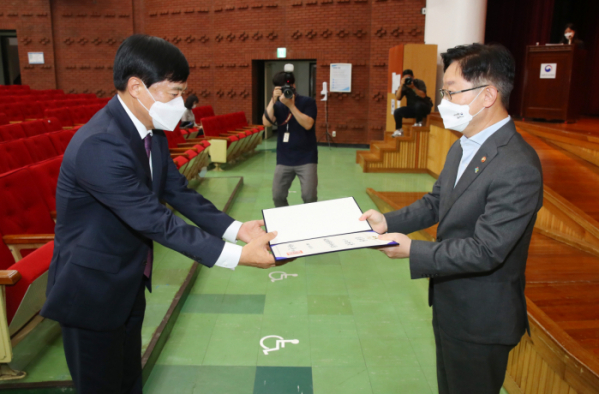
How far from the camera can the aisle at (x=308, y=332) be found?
7.68 feet

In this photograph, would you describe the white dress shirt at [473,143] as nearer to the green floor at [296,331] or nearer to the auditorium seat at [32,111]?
the green floor at [296,331]

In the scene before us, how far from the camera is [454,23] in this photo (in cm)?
786

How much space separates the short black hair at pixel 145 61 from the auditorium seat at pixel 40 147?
9.55 feet

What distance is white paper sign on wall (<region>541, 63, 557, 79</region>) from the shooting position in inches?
241

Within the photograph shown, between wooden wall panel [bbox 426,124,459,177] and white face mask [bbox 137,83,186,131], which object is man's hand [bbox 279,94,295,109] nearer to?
white face mask [bbox 137,83,186,131]

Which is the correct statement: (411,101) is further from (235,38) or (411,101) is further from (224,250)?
(224,250)

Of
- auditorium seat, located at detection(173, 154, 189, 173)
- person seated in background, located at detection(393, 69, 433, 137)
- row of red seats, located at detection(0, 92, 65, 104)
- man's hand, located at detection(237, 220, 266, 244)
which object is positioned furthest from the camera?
row of red seats, located at detection(0, 92, 65, 104)

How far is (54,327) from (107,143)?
185 centimetres

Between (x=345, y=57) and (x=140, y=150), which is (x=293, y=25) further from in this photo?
(x=140, y=150)

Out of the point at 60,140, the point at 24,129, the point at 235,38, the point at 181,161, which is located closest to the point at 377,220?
the point at 60,140

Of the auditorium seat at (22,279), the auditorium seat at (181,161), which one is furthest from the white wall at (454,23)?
the auditorium seat at (22,279)

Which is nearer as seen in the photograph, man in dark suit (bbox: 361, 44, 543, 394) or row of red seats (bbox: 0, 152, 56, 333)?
man in dark suit (bbox: 361, 44, 543, 394)

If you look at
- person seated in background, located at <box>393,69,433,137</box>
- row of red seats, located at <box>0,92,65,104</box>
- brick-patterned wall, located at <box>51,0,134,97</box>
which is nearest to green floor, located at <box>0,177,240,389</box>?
person seated in background, located at <box>393,69,433,137</box>

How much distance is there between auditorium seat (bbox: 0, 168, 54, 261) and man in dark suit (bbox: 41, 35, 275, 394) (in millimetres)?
1183
